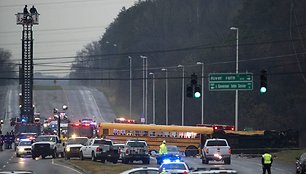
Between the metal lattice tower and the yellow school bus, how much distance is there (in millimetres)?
11535

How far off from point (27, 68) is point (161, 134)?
658 inches

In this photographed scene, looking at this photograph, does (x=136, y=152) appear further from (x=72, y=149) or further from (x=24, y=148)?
(x=24, y=148)

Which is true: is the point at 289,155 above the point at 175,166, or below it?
below

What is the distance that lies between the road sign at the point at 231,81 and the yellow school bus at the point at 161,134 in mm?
9047

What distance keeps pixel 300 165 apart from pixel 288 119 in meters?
57.1

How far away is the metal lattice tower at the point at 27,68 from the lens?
88.2 metres

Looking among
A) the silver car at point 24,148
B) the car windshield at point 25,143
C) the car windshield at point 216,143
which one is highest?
the car windshield at point 216,143

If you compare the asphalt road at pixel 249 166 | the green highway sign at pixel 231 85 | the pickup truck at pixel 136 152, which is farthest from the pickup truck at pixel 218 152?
the green highway sign at pixel 231 85

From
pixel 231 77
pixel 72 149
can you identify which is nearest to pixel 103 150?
pixel 72 149

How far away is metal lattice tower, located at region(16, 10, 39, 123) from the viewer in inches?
3472

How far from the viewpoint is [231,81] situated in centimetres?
6988

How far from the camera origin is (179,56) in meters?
175

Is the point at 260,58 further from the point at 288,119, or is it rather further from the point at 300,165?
the point at 300,165

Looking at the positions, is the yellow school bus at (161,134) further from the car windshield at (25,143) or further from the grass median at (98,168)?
→ the grass median at (98,168)
